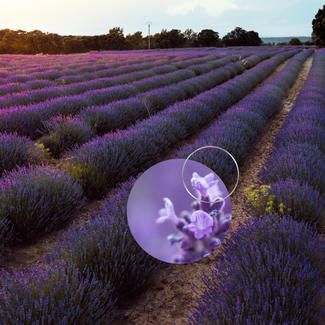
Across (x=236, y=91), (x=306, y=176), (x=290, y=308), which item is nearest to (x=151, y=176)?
(x=290, y=308)

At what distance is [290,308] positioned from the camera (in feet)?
4.05

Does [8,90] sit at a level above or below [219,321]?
below

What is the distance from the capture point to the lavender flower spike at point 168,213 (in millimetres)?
1189

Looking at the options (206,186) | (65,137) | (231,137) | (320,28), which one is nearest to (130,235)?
(206,186)

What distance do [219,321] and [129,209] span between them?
0.57m

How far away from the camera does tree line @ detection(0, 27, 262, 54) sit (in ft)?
160

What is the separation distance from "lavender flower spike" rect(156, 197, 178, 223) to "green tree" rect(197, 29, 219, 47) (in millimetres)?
60180

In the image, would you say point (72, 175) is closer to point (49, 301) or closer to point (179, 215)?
point (49, 301)

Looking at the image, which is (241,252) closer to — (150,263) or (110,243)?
(150,263)

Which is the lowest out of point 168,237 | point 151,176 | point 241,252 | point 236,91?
point 236,91

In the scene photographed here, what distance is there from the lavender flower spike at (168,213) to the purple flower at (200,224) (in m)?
0.07

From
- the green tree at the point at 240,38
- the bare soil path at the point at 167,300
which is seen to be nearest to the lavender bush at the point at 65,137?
the bare soil path at the point at 167,300

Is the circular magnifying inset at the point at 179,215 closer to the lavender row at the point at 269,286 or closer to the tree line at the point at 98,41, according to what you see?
the lavender row at the point at 269,286

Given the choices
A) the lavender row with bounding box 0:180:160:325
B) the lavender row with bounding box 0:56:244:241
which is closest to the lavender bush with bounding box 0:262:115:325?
the lavender row with bounding box 0:180:160:325
